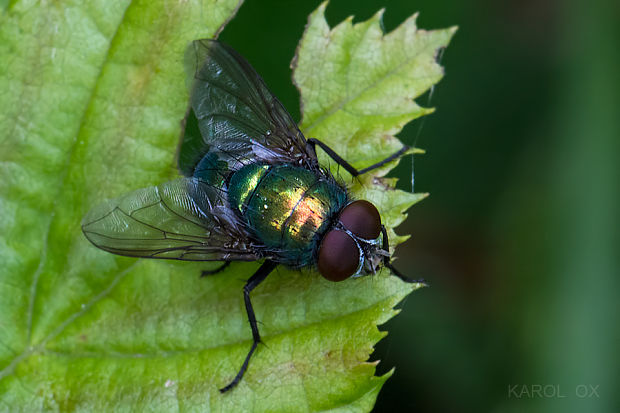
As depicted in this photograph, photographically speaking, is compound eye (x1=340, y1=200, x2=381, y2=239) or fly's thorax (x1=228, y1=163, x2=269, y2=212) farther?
fly's thorax (x1=228, y1=163, x2=269, y2=212)

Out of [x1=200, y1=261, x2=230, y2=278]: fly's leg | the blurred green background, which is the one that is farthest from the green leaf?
the blurred green background

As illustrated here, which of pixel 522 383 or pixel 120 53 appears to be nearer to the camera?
pixel 120 53

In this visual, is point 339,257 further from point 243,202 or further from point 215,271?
point 215,271

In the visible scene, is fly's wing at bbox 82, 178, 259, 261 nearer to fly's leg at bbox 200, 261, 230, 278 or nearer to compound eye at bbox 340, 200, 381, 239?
fly's leg at bbox 200, 261, 230, 278

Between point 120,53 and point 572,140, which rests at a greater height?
point 120,53

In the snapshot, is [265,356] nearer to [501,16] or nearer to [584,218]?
[584,218]

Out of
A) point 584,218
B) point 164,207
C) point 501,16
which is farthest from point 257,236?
point 501,16

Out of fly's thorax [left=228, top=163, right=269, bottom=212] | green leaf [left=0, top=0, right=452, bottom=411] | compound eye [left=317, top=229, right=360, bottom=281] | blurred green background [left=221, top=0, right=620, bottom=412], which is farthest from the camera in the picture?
blurred green background [left=221, top=0, right=620, bottom=412]
